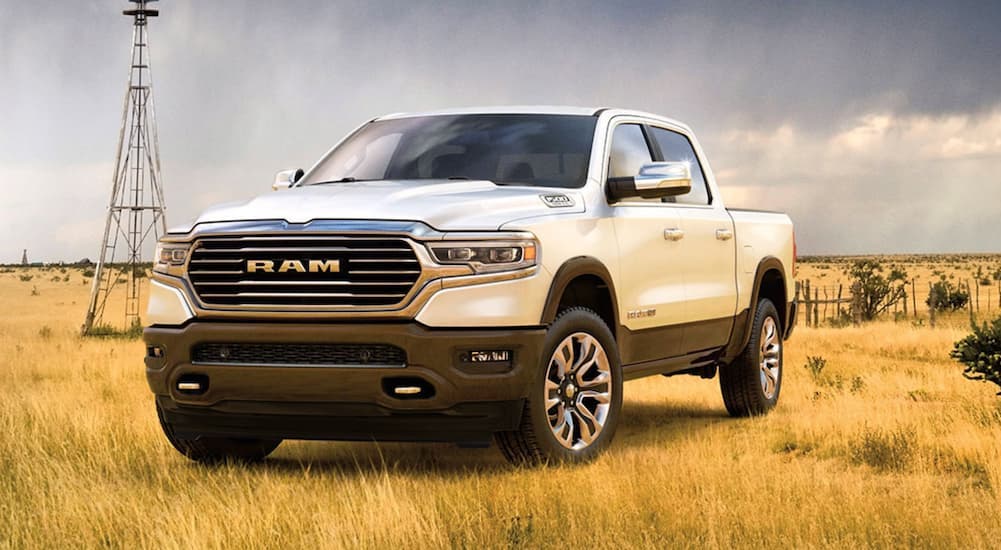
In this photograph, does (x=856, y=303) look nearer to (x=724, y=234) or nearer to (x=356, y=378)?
(x=724, y=234)

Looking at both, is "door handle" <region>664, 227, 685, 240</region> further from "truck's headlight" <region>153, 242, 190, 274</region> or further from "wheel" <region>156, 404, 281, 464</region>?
"truck's headlight" <region>153, 242, 190, 274</region>

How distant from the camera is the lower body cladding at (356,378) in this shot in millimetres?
7016

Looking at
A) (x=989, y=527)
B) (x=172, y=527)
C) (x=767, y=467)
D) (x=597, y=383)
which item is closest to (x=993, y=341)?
(x=767, y=467)

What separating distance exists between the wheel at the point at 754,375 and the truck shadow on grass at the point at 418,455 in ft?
1.03

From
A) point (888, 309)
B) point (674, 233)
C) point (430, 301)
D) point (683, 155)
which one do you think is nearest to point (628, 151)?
point (674, 233)

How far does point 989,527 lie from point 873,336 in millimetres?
18087

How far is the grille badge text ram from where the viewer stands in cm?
704

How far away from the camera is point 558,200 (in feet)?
25.7

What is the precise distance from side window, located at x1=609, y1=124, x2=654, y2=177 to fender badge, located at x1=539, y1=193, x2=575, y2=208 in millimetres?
885

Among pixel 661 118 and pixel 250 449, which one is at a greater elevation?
pixel 661 118

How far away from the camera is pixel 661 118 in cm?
1020

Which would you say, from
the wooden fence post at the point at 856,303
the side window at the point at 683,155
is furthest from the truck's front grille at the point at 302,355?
the wooden fence post at the point at 856,303

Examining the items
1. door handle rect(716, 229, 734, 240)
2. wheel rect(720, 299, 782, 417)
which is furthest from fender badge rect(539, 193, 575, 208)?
wheel rect(720, 299, 782, 417)

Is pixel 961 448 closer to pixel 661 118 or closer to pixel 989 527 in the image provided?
pixel 989 527
